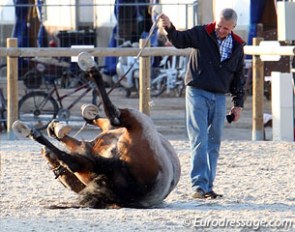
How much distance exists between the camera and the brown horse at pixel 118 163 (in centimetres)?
789

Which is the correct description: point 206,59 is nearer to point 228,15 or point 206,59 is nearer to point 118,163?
point 228,15

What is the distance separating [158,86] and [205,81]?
1330 centimetres

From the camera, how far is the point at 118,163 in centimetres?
790

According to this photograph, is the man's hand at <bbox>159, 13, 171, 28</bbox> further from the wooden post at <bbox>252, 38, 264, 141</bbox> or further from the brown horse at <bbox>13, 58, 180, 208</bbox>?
the wooden post at <bbox>252, 38, 264, 141</bbox>

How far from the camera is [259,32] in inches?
751

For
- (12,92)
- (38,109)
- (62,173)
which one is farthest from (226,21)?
(38,109)

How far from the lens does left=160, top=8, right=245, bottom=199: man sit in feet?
28.9

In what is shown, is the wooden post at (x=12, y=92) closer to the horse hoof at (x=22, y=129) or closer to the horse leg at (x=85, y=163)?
the horse hoof at (x=22, y=129)

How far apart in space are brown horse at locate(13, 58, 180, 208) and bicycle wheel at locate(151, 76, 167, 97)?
45.1ft

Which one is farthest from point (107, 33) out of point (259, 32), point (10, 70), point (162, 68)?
point (10, 70)

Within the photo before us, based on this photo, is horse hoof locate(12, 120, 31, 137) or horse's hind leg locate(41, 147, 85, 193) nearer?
horse's hind leg locate(41, 147, 85, 193)

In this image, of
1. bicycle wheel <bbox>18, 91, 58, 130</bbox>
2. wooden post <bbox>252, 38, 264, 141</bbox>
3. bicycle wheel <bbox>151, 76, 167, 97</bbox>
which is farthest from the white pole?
bicycle wheel <bbox>151, 76, 167, 97</bbox>

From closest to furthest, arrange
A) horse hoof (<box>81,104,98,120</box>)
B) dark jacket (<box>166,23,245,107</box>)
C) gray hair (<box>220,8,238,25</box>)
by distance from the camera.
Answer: horse hoof (<box>81,104,98,120</box>)
gray hair (<box>220,8,238,25</box>)
dark jacket (<box>166,23,245,107</box>)

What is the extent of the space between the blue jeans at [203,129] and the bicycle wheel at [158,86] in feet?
42.3
